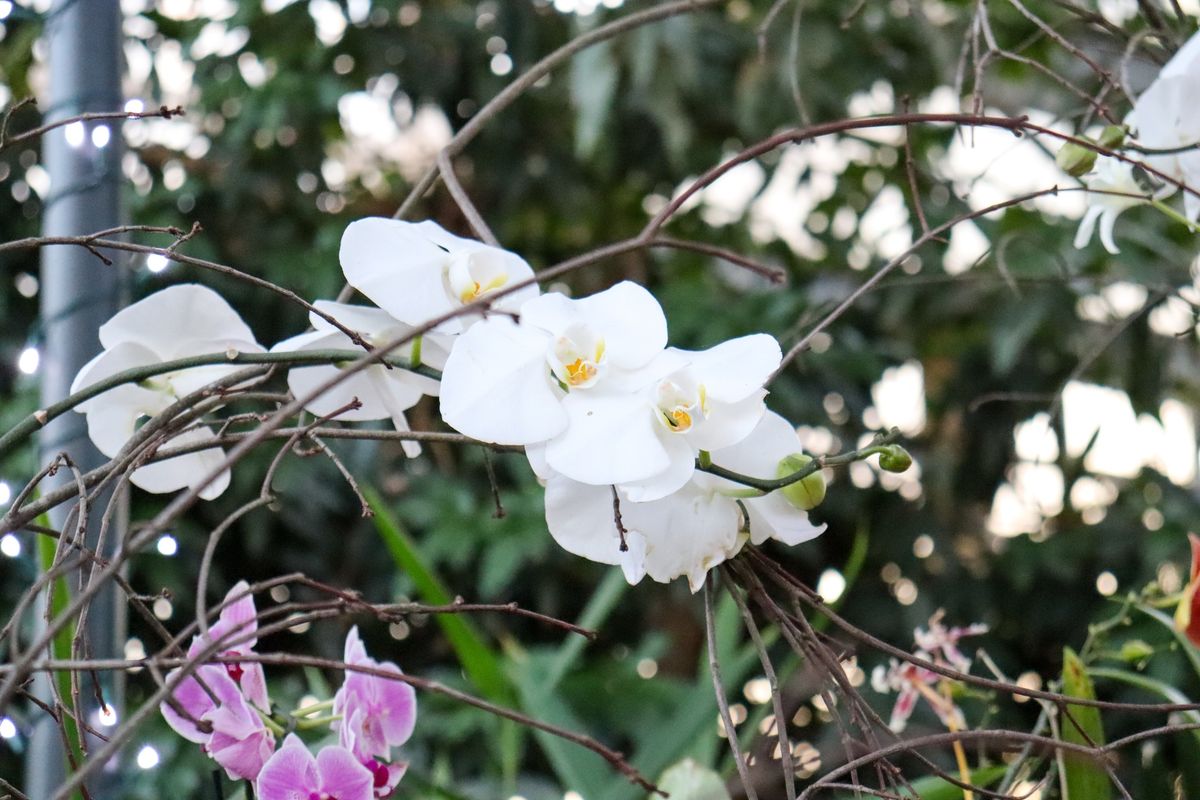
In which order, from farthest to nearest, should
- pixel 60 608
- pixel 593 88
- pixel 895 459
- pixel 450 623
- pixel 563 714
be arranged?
pixel 593 88 → pixel 563 714 → pixel 450 623 → pixel 60 608 → pixel 895 459

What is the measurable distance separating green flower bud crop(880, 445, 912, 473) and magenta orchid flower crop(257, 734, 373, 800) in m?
0.15

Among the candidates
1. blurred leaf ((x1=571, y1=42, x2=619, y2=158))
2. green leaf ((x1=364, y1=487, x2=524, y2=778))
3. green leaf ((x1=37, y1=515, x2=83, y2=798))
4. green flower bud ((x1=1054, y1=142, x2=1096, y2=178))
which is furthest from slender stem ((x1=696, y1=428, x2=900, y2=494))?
blurred leaf ((x1=571, y1=42, x2=619, y2=158))

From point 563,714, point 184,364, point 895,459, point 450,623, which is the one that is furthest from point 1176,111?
point 563,714

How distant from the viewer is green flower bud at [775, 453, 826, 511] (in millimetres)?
242

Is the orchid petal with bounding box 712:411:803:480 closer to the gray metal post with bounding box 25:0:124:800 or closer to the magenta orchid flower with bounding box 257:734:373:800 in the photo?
the magenta orchid flower with bounding box 257:734:373:800

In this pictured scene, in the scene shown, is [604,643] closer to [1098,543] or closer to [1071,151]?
[1098,543]

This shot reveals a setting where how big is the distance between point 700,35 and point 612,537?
35.5 inches

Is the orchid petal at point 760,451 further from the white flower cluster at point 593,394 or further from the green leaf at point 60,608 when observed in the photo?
the green leaf at point 60,608

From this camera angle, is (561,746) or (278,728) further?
(561,746)

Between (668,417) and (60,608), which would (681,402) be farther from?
(60,608)

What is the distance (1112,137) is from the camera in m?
0.29

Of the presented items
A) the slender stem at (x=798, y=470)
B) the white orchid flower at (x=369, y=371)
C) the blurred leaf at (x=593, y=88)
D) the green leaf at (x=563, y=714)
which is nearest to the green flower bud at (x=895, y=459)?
the slender stem at (x=798, y=470)

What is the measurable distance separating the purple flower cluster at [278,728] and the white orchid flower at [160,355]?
0.14 ft

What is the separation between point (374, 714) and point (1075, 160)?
9.7 inches
